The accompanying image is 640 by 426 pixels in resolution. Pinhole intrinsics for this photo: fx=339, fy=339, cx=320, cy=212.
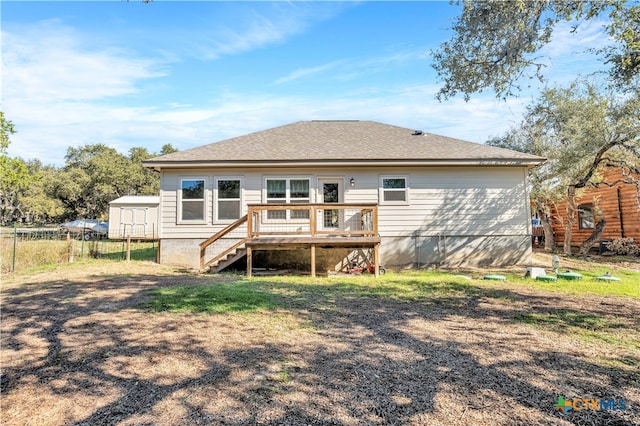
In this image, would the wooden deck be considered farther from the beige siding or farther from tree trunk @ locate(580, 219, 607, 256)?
tree trunk @ locate(580, 219, 607, 256)

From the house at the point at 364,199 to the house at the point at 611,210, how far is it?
20.1ft

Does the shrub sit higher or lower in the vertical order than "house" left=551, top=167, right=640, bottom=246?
lower

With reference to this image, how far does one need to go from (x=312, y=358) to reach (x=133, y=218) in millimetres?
22318

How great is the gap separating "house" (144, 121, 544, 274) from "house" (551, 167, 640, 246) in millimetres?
6115

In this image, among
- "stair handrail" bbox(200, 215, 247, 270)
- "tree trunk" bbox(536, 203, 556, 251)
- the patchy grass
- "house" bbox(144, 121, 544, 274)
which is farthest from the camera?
"tree trunk" bbox(536, 203, 556, 251)

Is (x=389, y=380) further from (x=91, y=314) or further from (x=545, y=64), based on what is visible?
(x=545, y=64)

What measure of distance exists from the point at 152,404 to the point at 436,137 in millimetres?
12692

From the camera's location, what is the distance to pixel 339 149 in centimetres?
1167

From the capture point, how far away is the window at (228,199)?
11219 millimetres

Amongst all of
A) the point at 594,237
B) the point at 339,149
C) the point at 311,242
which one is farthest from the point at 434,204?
the point at 594,237

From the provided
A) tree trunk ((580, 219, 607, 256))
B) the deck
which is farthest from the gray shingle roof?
tree trunk ((580, 219, 607, 256))

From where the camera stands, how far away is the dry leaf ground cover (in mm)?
2586

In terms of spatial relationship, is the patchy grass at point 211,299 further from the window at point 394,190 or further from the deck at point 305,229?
the window at point 394,190

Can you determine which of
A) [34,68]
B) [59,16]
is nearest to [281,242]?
[59,16]
